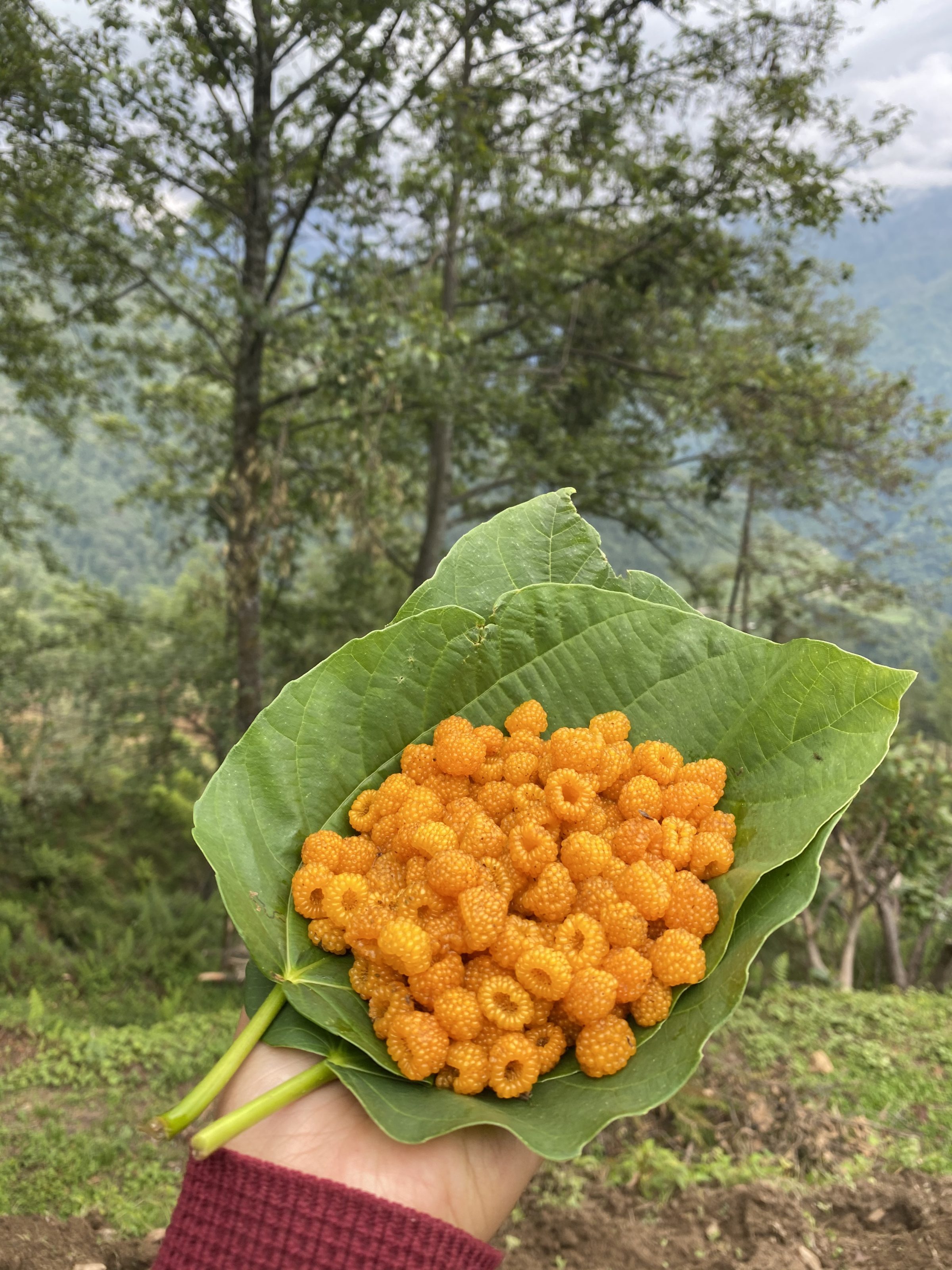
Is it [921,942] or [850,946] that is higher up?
[850,946]

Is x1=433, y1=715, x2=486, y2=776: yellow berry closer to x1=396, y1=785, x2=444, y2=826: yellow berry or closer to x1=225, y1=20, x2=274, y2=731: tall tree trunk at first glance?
x1=396, y1=785, x2=444, y2=826: yellow berry

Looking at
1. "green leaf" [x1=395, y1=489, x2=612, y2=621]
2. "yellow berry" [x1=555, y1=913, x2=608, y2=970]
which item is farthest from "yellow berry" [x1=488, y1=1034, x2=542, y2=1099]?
"green leaf" [x1=395, y1=489, x2=612, y2=621]

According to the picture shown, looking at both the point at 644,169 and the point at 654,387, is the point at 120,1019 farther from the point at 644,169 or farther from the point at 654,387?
the point at 644,169

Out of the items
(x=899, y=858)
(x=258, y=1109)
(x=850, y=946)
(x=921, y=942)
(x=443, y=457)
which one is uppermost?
(x=443, y=457)

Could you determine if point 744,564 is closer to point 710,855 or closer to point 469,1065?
point 710,855

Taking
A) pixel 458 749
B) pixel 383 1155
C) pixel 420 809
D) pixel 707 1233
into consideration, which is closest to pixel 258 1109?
pixel 383 1155
